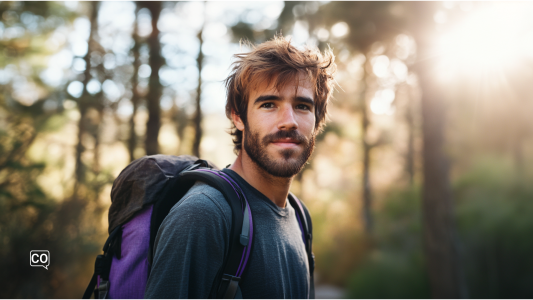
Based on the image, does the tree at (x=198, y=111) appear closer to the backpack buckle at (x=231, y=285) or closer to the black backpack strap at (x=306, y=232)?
the black backpack strap at (x=306, y=232)

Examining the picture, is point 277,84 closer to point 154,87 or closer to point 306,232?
point 306,232

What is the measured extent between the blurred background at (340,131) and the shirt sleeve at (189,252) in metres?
1.45

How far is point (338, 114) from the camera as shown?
13859 mm

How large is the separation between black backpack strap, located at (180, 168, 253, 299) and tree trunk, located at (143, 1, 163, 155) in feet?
22.8

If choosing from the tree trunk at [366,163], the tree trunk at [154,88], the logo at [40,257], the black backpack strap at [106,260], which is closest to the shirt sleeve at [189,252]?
the black backpack strap at [106,260]

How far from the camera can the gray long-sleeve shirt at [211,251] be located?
121 centimetres

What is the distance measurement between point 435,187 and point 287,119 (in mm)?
5533

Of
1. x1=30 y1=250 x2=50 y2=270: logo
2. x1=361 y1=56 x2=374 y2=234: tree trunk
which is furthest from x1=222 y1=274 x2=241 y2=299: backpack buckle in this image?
x1=361 y1=56 x2=374 y2=234: tree trunk

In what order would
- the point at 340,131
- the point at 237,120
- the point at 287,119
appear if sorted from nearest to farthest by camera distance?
the point at 287,119
the point at 237,120
the point at 340,131

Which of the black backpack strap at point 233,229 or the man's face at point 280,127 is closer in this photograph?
the black backpack strap at point 233,229

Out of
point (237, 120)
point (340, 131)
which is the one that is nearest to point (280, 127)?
point (237, 120)

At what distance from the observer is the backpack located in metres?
1.40

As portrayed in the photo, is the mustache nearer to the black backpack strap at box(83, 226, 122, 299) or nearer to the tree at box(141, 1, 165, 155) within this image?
the black backpack strap at box(83, 226, 122, 299)

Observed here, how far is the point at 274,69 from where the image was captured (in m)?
1.83
